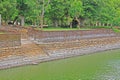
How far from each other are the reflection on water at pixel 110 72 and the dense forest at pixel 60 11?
16853mm

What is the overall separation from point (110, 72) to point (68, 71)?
11.4 ft

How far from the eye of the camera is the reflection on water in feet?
86.2

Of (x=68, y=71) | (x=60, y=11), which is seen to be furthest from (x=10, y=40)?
(x=60, y=11)

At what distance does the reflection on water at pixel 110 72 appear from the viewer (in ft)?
86.2

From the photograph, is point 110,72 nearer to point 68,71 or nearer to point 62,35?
point 68,71

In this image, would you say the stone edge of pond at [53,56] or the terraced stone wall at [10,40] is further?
the terraced stone wall at [10,40]

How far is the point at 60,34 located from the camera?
1645 inches

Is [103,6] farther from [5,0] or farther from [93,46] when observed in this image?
[5,0]

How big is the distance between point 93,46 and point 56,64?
A: 14077mm

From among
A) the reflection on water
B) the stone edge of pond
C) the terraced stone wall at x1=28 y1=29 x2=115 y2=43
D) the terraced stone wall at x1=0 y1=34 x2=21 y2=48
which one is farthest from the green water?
the terraced stone wall at x1=28 y1=29 x2=115 y2=43

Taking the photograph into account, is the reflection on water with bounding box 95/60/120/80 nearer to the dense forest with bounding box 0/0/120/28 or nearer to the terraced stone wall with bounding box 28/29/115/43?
the terraced stone wall with bounding box 28/29/115/43

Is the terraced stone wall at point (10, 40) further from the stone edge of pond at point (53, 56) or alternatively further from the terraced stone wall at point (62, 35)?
the terraced stone wall at point (62, 35)

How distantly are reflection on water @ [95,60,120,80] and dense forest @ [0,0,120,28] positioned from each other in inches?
664

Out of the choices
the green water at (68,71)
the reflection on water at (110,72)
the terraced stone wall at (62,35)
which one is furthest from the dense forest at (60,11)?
the reflection on water at (110,72)
